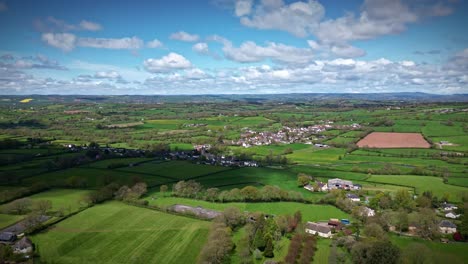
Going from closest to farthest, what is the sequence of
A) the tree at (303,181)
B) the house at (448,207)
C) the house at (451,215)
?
the house at (451,215) → the house at (448,207) → the tree at (303,181)

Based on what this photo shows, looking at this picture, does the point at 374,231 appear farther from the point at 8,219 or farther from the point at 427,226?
the point at 8,219

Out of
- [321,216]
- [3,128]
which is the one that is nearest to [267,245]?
[321,216]

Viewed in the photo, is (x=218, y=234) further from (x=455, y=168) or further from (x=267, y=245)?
(x=455, y=168)

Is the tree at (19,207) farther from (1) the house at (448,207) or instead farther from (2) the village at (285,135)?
(2) the village at (285,135)

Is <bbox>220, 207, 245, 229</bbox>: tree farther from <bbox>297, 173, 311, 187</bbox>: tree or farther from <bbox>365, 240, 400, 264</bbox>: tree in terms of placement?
<bbox>297, 173, 311, 187</bbox>: tree

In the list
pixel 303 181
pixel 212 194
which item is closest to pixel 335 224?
pixel 303 181

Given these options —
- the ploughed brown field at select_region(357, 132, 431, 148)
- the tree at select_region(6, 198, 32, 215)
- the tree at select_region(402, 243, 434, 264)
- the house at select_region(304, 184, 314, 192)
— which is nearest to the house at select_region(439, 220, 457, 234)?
the tree at select_region(402, 243, 434, 264)

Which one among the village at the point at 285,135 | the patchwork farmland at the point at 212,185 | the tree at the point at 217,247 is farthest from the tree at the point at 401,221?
the village at the point at 285,135
